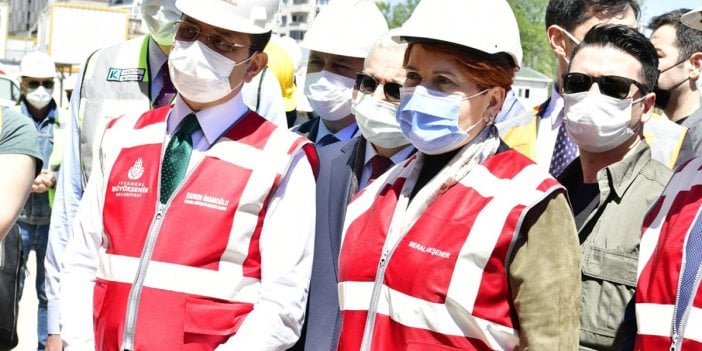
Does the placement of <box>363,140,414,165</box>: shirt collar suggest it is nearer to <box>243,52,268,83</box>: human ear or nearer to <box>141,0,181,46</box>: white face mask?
<box>243,52,268,83</box>: human ear

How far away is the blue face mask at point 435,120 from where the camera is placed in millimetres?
3125

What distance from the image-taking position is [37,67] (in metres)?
10.7

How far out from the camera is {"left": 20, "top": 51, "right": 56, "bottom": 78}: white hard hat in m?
10.5

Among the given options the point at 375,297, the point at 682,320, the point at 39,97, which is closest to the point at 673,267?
Result: the point at 682,320

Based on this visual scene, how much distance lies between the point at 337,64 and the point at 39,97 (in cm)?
604

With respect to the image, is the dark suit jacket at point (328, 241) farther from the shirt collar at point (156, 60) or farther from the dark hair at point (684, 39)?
the dark hair at point (684, 39)

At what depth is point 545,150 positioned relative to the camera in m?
4.53

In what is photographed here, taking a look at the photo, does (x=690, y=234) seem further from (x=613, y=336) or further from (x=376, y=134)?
(x=376, y=134)

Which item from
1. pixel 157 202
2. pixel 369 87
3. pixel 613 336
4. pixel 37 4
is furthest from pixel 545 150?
pixel 37 4

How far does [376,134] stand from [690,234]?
124 centimetres

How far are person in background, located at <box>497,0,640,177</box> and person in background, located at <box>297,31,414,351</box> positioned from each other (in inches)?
30.6

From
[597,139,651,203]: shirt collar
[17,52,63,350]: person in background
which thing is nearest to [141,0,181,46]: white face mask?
[597,139,651,203]: shirt collar

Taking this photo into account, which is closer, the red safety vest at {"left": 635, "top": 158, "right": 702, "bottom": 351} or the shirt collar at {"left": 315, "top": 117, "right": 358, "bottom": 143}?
the red safety vest at {"left": 635, "top": 158, "right": 702, "bottom": 351}

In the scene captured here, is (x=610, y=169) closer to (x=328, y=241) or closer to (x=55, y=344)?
(x=328, y=241)
